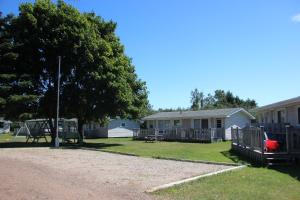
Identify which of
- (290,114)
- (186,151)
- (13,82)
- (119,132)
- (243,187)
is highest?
(13,82)

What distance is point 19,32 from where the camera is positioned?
1403 inches

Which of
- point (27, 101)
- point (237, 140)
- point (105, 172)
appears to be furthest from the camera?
point (27, 101)

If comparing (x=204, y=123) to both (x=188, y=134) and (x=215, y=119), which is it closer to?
(x=215, y=119)

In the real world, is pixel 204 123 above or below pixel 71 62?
below

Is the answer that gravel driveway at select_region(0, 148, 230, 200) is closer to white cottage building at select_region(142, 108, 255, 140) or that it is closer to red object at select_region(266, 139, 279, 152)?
red object at select_region(266, 139, 279, 152)

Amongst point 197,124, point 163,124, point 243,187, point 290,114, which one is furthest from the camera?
point 163,124

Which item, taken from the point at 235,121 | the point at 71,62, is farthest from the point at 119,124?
the point at 71,62

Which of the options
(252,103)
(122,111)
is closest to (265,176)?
(122,111)

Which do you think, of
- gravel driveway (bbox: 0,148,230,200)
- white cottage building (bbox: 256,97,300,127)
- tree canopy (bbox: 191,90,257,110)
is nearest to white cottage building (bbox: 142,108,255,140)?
white cottage building (bbox: 256,97,300,127)

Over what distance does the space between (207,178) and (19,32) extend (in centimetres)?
2644

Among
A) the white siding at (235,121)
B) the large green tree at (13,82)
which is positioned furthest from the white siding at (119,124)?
the large green tree at (13,82)

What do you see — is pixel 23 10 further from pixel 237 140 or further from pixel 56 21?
pixel 237 140

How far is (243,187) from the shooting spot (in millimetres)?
12086

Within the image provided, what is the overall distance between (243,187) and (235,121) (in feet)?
110
